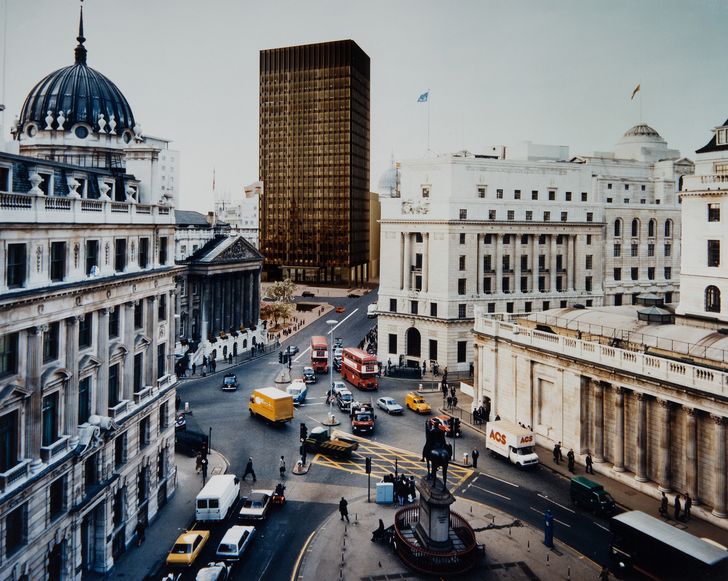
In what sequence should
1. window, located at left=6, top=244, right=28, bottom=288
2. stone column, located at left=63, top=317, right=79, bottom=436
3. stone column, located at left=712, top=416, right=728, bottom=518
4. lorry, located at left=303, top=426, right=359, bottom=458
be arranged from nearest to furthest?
window, located at left=6, top=244, right=28, bottom=288 < stone column, located at left=63, top=317, right=79, bottom=436 < stone column, located at left=712, top=416, right=728, bottom=518 < lorry, located at left=303, top=426, right=359, bottom=458

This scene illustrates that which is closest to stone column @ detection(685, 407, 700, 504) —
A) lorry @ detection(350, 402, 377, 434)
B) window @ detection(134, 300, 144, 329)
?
lorry @ detection(350, 402, 377, 434)

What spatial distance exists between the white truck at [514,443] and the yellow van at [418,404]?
1420 cm

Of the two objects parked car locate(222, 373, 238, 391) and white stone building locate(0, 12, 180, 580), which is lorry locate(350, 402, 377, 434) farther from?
parked car locate(222, 373, 238, 391)

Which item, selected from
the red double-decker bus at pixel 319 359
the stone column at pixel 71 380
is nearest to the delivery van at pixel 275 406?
the red double-decker bus at pixel 319 359

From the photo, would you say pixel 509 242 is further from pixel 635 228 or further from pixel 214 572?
pixel 214 572

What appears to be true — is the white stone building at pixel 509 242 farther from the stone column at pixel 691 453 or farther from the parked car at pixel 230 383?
the stone column at pixel 691 453

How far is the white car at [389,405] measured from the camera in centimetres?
6819

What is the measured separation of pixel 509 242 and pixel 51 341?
7174cm

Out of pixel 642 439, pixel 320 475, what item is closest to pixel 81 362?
pixel 320 475

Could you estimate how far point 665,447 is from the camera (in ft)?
147

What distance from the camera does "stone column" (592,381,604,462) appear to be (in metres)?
50.7

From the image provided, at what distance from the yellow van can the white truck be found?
14.2 meters

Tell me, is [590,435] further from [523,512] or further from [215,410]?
[215,410]

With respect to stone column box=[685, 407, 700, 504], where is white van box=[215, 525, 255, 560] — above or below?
below
